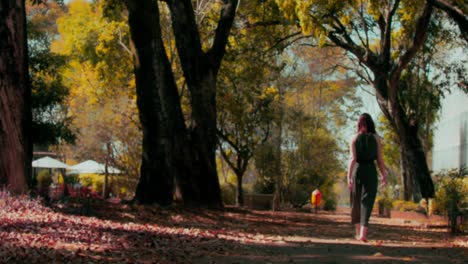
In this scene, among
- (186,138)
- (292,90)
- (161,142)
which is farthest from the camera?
(292,90)

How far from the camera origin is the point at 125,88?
3291 cm

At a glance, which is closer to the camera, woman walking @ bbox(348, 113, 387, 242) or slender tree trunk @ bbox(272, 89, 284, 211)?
woman walking @ bbox(348, 113, 387, 242)

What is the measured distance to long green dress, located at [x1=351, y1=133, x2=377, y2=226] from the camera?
10727mm

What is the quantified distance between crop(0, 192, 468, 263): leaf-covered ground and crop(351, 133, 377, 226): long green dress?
0.66 m

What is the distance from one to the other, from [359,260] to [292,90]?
31013mm

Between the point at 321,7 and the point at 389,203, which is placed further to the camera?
the point at 389,203

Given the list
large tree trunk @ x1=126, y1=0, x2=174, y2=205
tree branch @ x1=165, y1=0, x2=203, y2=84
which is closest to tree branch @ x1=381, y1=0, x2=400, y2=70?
tree branch @ x1=165, y1=0, x2=203, y2=84

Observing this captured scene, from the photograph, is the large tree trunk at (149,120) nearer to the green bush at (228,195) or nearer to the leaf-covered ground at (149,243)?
the leaf-covered ground at (149,243)

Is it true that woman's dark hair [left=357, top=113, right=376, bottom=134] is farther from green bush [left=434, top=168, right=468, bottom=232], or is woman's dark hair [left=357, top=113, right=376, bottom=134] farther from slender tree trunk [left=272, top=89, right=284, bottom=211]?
slender tree trunk [left=272, top=89, right=284, bottom=211]

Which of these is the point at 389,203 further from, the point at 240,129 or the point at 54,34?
the point at 54,34

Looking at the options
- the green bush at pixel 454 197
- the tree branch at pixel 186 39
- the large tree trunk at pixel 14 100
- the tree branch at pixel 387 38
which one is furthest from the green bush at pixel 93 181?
the large tree trunk at pixel 14 100

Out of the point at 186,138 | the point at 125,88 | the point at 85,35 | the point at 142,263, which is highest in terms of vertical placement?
the point at 85,35

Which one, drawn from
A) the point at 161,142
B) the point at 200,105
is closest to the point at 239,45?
the point at 200,105

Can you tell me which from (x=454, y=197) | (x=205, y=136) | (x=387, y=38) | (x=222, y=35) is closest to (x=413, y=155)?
(x=387, y=38)
